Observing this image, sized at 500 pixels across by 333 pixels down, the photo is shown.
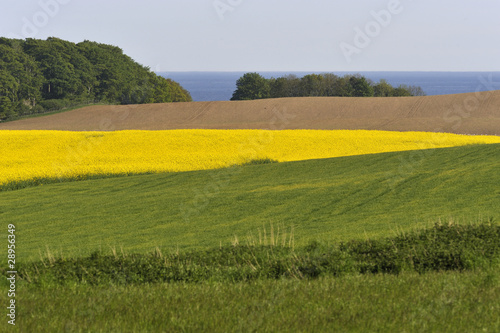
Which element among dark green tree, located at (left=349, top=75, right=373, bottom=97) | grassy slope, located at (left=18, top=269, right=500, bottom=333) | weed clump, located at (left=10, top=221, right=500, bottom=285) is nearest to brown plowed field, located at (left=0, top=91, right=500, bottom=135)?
dark green tree, located at (left=349, top=75, right=373, bottom=97)

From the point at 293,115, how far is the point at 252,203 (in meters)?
53.8

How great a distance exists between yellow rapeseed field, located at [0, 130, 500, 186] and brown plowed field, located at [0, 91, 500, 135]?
15.0 metres

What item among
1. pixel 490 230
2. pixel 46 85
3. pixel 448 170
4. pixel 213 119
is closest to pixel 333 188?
pixel 448 170

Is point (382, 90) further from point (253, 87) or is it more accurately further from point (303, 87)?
point (253, 87)

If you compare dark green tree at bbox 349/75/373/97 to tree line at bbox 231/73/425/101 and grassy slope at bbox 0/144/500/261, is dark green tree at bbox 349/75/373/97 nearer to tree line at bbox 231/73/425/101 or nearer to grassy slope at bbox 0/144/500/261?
tree line at bbox 231/73/425/101

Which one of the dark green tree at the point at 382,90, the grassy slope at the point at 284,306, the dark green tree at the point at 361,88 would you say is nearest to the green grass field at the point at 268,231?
the grassy slope at the point at 284,306

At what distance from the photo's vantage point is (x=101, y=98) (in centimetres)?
10231

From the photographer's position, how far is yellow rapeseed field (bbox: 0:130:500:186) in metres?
32.5

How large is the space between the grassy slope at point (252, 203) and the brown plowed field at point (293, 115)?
109 ft

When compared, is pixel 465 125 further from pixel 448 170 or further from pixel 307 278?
pixel 307 278

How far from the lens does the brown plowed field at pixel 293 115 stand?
62.5m

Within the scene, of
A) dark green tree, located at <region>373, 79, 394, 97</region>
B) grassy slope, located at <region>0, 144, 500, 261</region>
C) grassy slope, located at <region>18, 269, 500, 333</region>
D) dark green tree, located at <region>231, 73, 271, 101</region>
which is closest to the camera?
grassy slope, located at <region>18, 269, 500, 333</region>

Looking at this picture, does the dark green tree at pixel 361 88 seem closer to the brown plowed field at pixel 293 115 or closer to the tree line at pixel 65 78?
the brown plowed field at pixel 293 115

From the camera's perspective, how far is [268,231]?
1489 cm
